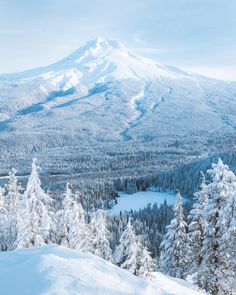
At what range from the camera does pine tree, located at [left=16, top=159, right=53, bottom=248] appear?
3747 cm

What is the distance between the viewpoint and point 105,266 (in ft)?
58.7

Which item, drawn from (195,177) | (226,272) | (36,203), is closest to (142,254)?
(226,272)

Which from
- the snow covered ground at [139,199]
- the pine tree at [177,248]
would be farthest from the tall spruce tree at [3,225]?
the snow covered ground at [139,199]

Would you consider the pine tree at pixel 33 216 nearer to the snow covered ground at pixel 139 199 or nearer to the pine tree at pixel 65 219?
the pine tree at pixel 65 219

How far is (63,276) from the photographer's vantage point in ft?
52.0

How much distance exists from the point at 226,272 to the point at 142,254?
8.38 metres

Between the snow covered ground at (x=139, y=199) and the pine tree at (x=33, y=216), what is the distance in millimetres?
122222

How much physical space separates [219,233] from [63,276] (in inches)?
639

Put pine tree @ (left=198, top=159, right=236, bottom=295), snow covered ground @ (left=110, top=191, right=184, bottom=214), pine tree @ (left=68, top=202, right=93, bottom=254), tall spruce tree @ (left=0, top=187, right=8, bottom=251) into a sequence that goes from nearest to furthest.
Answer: pine tree @ (left=198, top=159, right=236, bottom=295) < pine tree @ (left=68, top=202, right=93, bottom=254) < tall spruce tree @ (left=0, top=187, right=8, bottom=251) < snow covered ground @ (left=110, top=191, right=184, bottom=214)

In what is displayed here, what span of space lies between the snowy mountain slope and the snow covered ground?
468 ft

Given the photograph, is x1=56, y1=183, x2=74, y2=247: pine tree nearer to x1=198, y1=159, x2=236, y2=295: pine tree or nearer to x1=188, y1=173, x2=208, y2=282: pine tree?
x1=188, y1=173, x2=208, y2=282: pine tree

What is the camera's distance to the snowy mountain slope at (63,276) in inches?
591

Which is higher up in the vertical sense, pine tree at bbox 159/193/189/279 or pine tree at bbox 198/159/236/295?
pine tree at bbox 198/159/236/295

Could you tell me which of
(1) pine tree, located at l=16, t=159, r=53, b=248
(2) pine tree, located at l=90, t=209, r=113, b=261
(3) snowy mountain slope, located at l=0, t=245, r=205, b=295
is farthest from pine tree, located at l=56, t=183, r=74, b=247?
(3) snowy mountain slope, located at l=0, t=245, r=205, b=295
